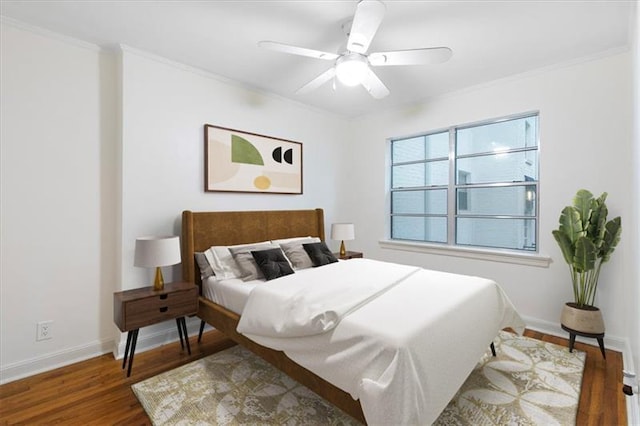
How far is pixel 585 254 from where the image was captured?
2541mm

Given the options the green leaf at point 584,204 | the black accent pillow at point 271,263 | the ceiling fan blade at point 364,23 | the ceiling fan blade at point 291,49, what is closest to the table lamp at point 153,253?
the black accent pillow at point 271,263

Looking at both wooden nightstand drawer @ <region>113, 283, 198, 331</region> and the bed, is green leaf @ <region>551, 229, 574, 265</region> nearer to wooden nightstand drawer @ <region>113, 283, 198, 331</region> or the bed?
the bed

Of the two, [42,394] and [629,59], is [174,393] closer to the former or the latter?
[42,394]

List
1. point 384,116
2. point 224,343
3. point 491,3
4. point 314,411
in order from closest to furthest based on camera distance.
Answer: point 314,411 → point 491,3 → point 224,343 → point 384,116

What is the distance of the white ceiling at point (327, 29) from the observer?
2158 mm

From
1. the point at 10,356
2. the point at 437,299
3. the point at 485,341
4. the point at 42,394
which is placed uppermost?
the point at 437,299

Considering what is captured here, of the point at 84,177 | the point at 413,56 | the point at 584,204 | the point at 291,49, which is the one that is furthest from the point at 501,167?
the point at 84,177

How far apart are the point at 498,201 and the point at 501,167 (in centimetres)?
40

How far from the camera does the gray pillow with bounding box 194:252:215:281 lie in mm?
2881

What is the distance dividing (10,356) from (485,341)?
11.6 feet

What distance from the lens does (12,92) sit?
2.31 meters

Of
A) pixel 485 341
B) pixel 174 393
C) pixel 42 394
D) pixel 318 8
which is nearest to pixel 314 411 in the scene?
pixel 174 393

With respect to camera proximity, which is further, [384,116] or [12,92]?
[384,116]

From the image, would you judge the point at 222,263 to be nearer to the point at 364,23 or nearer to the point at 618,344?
the point at 364,23
